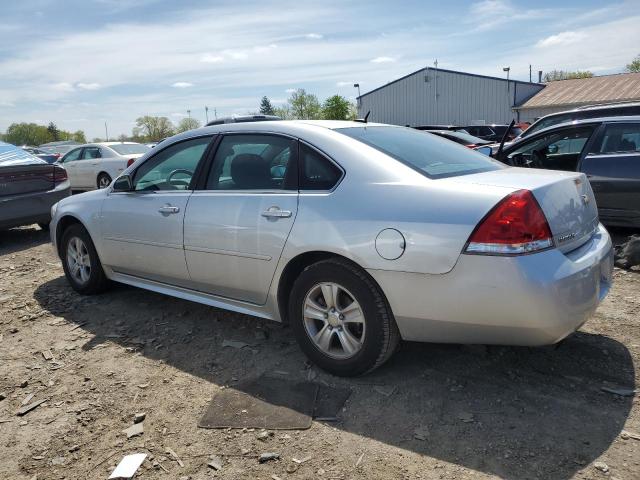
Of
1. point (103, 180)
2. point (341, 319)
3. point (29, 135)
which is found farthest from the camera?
point (29, 135)

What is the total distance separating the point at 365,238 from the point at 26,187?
6.67 meters

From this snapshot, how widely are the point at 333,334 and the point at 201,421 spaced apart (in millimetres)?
891

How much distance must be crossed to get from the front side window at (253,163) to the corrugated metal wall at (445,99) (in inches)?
1596

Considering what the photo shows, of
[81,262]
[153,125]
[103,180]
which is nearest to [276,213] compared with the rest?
[81,262]

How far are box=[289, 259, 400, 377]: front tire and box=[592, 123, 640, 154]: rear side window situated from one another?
467 centimetres

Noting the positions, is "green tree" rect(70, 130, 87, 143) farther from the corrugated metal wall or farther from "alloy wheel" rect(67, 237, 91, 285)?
"alloy wheel" rect(67, 237, 91, 285)

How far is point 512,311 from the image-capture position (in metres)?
2.63

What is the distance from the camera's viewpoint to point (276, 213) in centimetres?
337

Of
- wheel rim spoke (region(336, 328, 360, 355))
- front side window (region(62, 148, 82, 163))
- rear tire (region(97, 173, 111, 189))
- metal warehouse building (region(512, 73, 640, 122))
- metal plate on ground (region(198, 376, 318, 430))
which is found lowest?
metal plate on ground (region(198, 376, 318, 430))

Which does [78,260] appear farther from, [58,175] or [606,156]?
[606,156]

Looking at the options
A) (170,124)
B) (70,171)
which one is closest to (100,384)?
(70,171)

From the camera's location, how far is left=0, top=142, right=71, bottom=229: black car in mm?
7516

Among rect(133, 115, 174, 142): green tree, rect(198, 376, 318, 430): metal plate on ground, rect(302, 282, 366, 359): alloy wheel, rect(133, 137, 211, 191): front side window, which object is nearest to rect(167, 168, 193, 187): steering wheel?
rect(133, 137, 211, 191): front side window

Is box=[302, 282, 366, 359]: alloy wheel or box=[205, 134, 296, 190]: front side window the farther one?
box=[205, 134, 296, 190]: front side window
